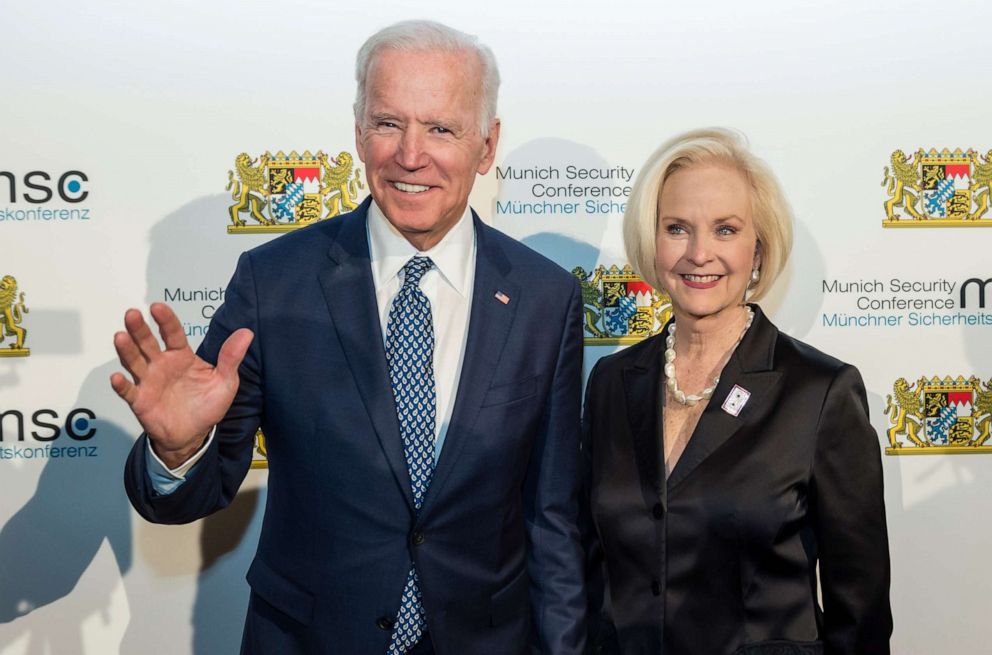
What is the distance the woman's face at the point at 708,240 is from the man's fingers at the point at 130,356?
4.05 ft

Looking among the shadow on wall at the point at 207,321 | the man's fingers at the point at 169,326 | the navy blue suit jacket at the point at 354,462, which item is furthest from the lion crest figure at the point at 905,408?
the man's fingers at the point at 169,326

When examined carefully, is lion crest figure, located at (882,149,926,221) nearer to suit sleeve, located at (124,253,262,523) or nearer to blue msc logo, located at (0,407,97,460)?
suit sleeve, located at (124,253,262,523)

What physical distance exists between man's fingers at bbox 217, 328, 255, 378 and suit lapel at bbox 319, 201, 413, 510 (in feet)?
0.78

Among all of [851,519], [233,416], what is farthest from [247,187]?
[851,519]

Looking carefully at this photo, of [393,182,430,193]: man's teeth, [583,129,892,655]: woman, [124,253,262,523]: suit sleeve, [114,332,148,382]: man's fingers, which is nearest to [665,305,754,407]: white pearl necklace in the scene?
[583,129,892,655]: woman

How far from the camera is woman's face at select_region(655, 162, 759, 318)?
2088 millimetres

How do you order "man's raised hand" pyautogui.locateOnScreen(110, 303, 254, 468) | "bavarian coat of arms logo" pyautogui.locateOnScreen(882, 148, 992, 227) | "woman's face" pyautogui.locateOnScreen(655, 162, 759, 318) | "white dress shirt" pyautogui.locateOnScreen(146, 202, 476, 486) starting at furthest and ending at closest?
1. "bavarian coat of arms logo" pyautogui.locateOnScreen(882, 148, 992, 227)
2. "woman's face" pyautogui.locateOnScreen(655, 162, 759, 318)
3. "white dress shirt" pyautogui.locateOnScreen(146, 202, 476, 486)
4. "man's raised hand" pyautogui.locateOnScreen(110, 303, 254, 468)

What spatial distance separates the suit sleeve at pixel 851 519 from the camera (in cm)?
194

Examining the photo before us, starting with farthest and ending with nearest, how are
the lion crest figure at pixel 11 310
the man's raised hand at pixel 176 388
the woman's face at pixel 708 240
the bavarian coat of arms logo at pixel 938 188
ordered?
the bavarian coat of arms logo at pixel 938 188, the lion crest figure at pixel 11 310, the woman's face at pixel 708 240, the man's raised hand at pixel 176 388

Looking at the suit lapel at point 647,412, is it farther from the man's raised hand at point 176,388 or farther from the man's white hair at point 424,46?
the man's raised hand at point 176,388

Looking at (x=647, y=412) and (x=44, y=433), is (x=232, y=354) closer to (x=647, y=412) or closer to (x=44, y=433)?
(x=647, y=412)

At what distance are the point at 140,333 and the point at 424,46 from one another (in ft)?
2.66

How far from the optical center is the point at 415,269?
6.11 feet

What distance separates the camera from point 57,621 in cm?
300
